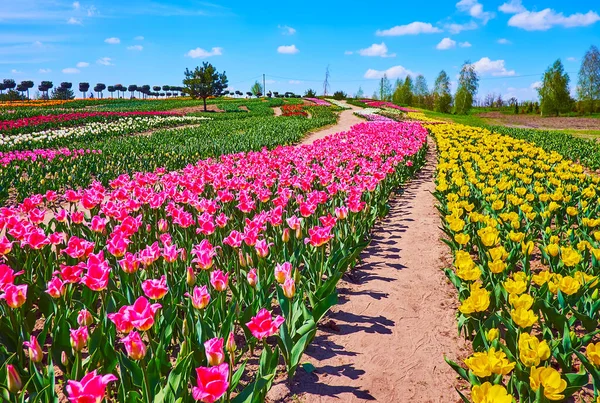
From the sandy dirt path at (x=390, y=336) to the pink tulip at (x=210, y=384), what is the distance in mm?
1229

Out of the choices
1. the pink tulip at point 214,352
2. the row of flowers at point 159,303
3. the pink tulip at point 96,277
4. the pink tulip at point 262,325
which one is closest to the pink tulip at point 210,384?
the row of flowers at point 159,303

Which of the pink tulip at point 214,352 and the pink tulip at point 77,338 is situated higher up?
the pink tulip at point 214,352

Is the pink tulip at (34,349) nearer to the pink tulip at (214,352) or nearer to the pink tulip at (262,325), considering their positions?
the pink tulip at (214,352)

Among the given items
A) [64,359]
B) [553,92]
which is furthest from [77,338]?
[553,92]

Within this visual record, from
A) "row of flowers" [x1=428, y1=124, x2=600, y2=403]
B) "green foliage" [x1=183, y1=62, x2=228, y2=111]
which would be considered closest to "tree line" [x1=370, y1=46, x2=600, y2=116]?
"green foliage" [x1=183, y1=62, x2=228, y2=111]

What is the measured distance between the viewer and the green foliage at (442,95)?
208 ft

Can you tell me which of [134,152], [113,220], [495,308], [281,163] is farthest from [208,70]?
[495,308]

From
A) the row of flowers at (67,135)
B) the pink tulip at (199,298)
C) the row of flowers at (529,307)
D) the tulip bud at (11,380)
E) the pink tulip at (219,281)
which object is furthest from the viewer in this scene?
the row of flowers at (67,135)

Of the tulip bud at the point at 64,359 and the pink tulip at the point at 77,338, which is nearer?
the pink tulip at the point at 77,338

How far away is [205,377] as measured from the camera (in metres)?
1.76

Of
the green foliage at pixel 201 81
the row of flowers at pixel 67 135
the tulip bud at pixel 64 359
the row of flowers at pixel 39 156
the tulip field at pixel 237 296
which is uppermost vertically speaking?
the green foliage at pixel 201 81

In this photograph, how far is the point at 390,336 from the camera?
363 centimetres

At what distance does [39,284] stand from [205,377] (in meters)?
2.62

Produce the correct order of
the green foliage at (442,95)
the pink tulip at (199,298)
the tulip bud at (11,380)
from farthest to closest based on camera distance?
the green foliage at (442,95)
the pink tulip at (199,298)
the tulip bud at (11,380)
